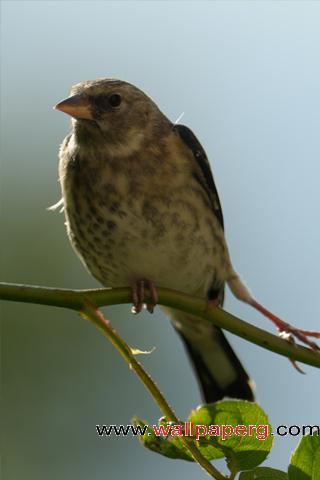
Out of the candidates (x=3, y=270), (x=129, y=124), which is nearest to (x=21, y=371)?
(x=3, y=270)

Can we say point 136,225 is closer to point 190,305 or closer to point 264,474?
point 190,305

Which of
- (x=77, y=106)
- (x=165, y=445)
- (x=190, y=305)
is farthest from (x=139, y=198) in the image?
(x=165, y=445)

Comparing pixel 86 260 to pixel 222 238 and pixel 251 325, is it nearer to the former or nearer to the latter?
pixel 222 238

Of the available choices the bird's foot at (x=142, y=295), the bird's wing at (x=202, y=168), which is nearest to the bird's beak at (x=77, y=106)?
the bird's wing at (x=202, y=168)

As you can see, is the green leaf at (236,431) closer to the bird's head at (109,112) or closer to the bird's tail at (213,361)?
the bird's head at (109,112)

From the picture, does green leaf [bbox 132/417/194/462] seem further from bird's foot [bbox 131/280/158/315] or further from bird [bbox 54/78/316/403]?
bird [bbox 54/78/316/403]
